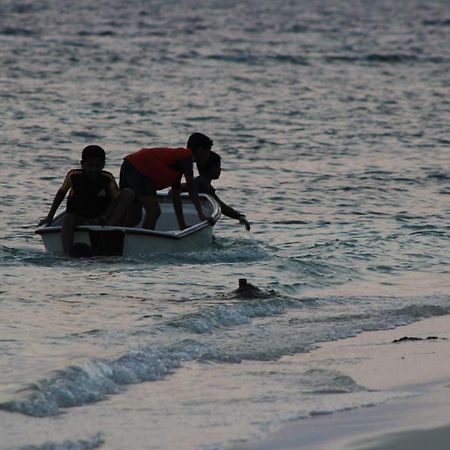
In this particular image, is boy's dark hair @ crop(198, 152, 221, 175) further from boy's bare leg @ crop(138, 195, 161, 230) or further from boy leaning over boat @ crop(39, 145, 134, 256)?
boy leaning over boat @ crop(39, 145, 134, 256)

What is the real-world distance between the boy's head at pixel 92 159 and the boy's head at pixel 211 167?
146 centimetres

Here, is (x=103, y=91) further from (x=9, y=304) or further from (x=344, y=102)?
(x=9, y=304)

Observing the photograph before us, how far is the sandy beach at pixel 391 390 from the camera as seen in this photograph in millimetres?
8328

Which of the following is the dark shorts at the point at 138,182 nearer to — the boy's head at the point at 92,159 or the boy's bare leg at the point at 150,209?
the boy's bare leg at the point at 150,209

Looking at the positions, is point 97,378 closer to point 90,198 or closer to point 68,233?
point 68,233

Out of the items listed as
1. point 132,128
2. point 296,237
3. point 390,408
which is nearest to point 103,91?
point 132,128

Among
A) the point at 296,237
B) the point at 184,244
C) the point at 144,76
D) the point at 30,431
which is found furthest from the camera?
the point at 144,76

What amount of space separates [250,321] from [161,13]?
63.6m

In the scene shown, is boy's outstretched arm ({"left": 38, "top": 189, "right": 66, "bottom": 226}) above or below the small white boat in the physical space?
above

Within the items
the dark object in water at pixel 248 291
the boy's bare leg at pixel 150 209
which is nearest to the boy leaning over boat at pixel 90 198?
the boy's bare leg at pixel 150 209

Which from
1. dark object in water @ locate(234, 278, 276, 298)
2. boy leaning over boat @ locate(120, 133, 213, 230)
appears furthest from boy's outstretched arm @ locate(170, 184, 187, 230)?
dark object in water @ locate(234, 278, 276, 298)

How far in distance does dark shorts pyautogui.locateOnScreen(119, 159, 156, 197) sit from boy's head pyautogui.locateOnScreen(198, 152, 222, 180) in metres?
0.79

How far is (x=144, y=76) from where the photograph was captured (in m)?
39.9

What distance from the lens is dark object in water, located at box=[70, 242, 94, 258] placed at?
14367 mm
